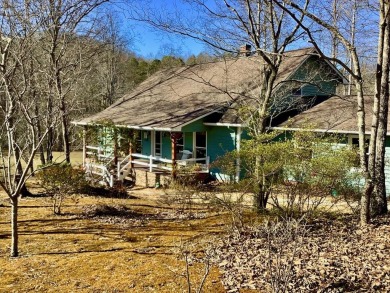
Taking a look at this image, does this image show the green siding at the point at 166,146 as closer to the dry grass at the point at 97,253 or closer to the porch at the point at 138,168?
the porch at the point at 138,168

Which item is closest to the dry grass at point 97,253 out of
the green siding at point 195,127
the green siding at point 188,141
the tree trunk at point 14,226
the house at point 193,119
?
the tree trunk at point 14,226

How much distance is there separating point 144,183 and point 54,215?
7.94m

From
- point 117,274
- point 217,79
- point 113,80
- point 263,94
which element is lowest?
point 117,274

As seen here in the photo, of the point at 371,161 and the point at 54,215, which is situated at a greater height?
the point at 371,161

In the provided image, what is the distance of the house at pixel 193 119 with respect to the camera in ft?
54.4

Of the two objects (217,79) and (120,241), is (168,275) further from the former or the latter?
(217,79)

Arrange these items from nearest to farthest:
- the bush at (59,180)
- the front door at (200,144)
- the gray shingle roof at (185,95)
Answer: the bush at (59,180)
the gray shingle roof at (185,95)
the front door at (200,144)

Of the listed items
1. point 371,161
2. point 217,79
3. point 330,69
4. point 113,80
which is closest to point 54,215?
point 371,161

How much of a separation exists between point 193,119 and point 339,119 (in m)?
6.07

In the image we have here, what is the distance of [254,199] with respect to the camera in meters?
9.23

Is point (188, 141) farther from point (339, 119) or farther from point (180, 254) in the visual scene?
point (180, 254)

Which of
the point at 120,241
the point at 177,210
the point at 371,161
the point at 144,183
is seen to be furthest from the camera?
the point at 144,183

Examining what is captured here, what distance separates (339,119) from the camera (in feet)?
47.4

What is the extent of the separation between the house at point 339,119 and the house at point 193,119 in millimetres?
601
